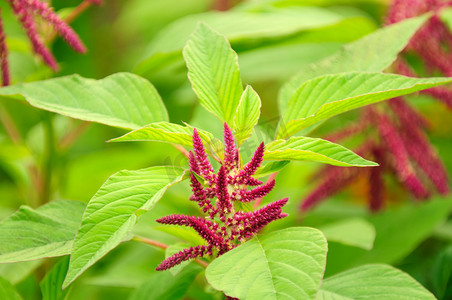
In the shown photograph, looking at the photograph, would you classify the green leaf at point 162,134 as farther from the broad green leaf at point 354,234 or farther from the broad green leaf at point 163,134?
the broad green leaf at point 354,234

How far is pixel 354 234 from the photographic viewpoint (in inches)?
27.3

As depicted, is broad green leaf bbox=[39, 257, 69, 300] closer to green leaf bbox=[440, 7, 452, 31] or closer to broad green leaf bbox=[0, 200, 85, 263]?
broad green leaf bbox=[0, 200, 85, 263]

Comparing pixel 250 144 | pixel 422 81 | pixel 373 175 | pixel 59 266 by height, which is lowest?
pixel 373 175

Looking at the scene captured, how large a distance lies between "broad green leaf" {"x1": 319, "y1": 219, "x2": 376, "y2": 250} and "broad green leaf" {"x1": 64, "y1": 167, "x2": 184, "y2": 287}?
0.32 m

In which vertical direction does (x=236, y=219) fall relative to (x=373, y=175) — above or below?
above

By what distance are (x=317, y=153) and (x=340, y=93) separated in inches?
4.9

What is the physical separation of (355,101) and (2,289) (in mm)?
400

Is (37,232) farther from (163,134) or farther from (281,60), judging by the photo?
(281,60)

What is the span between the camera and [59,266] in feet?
1.72

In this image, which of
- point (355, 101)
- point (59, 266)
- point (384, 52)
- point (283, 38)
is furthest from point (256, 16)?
point (59, 266)

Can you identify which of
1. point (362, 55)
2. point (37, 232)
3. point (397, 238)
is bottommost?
point (397, 238)

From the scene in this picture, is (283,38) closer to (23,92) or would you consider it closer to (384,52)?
(384,52)

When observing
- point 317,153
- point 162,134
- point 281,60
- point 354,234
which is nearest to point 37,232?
point 162,134

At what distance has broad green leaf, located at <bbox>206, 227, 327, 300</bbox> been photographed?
361mm
